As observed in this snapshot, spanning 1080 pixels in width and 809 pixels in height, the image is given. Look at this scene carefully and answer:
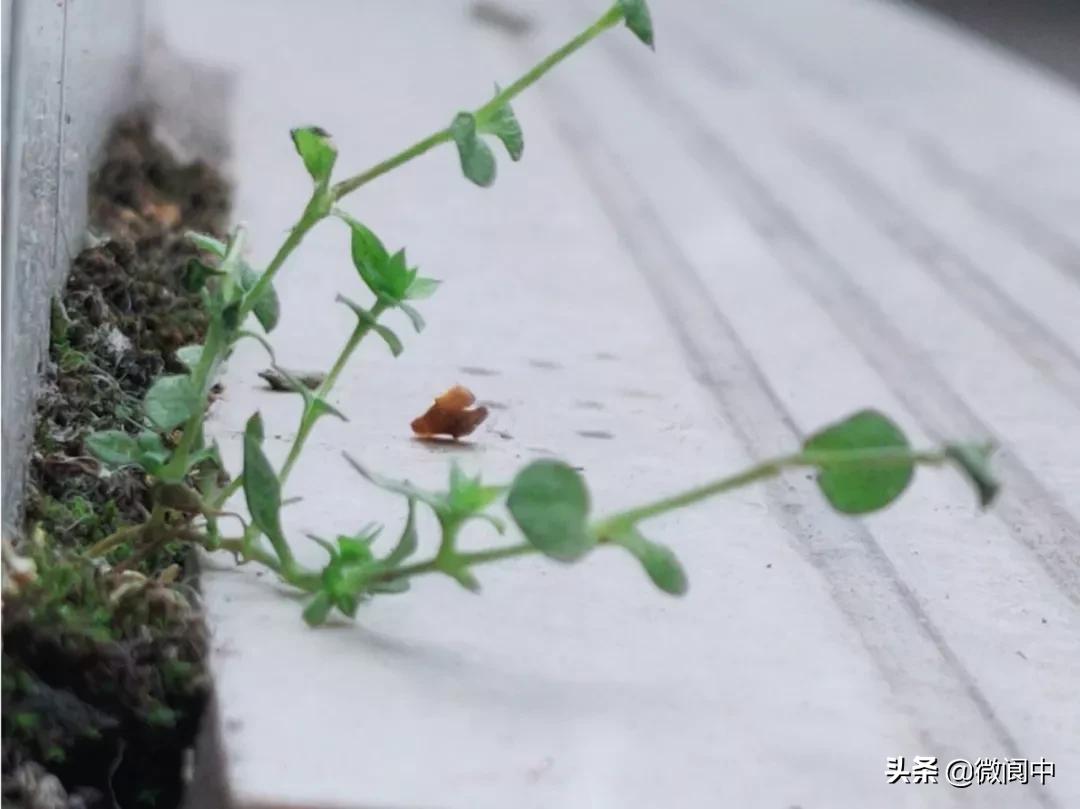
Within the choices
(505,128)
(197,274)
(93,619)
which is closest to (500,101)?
(505,128)

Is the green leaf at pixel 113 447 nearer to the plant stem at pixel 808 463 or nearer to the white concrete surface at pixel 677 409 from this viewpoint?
the white concrete surface at pixel 677 409

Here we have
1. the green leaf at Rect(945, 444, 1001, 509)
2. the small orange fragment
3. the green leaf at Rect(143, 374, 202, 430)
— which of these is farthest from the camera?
the small orange fragment

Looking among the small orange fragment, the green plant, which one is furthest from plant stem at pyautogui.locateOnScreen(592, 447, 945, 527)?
the small orange fragment

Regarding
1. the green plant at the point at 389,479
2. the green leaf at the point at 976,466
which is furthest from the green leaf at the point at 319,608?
the green leaf at the point at 976,466

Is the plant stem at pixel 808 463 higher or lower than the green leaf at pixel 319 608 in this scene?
higher

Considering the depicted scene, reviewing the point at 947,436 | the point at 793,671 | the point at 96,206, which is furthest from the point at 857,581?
the point at 96,206

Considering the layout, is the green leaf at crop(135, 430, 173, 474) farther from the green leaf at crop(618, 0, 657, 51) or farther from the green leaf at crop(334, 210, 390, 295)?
the green leaf at crop(618, 0, 657, 51)
